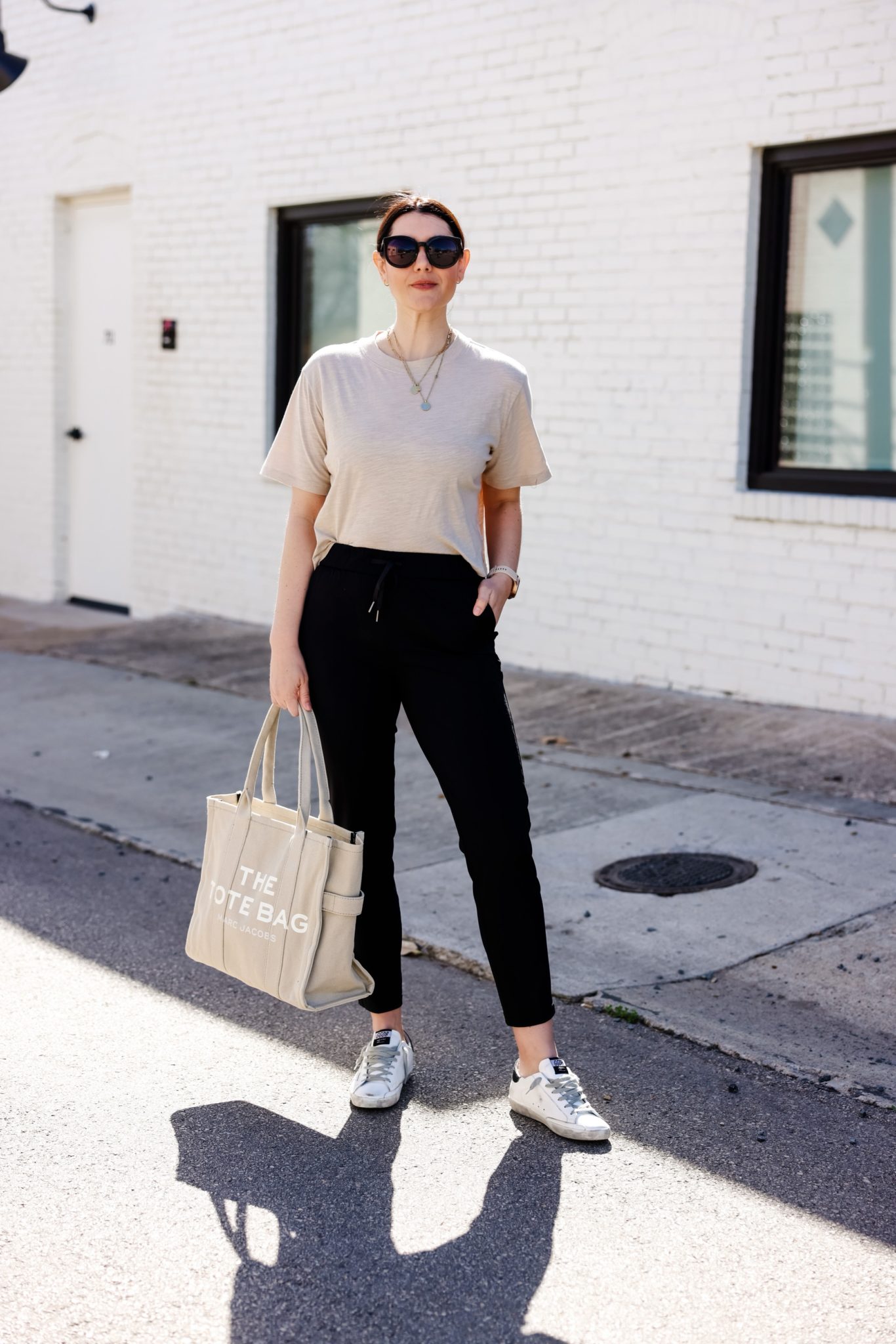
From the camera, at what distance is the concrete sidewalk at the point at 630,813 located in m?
4.12

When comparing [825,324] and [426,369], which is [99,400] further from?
[426,369]

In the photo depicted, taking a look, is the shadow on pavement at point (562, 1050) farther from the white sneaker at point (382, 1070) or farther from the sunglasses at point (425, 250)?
the sunglasses at point (425, 250)

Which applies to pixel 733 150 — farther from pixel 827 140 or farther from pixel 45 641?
pixel 45 641

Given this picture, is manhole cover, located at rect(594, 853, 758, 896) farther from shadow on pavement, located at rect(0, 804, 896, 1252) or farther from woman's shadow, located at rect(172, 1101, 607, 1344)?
woman's shadow, located at rect(172, 1101, 607, 1344)

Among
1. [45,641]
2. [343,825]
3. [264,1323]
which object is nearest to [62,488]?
[45,641]

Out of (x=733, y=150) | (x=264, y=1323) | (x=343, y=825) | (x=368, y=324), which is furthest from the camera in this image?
(x=368, y=324)

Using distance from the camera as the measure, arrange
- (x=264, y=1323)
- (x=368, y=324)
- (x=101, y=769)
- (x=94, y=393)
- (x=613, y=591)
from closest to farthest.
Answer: (x=264, y=1323), (x=101, y=769), (x=613, y=591), (x=368, y=324), (x=94, y=393)

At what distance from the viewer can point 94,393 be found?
1110 centimetres

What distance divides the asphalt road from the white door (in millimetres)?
7029

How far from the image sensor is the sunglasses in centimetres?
328

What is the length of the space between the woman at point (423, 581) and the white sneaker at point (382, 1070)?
Result: 31cm

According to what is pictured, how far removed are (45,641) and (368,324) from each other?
2922mm

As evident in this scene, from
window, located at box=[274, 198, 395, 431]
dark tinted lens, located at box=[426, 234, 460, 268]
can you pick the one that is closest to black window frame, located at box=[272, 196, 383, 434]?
window, located at box=[274, 198, 395, 431]

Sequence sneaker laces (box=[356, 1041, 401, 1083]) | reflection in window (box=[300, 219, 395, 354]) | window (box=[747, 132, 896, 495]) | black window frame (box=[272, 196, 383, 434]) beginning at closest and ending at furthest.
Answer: sneaker laces (box=[356, 1041, 401, 1083])
window (box=[747, 132, 896, 495])
reflection in window (box=[300, 219, 395, 354])
black window frame (box=[272, 196, 383, 434])
